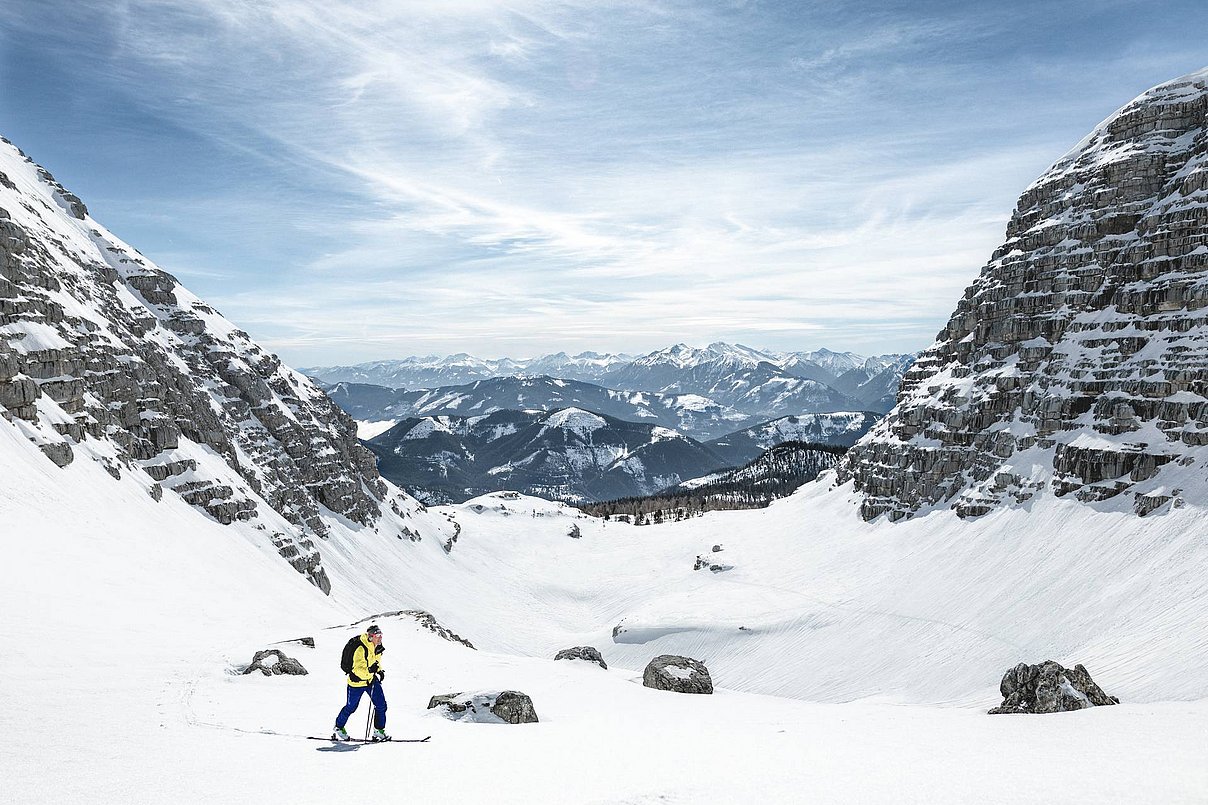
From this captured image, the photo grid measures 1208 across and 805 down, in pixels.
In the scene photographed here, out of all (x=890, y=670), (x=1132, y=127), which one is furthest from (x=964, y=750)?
(x=1132, y=127)

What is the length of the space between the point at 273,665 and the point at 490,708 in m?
12.1

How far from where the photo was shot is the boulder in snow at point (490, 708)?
75.7 feet

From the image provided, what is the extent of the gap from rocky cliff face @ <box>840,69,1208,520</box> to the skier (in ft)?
317

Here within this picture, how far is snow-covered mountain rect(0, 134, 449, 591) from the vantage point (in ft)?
261

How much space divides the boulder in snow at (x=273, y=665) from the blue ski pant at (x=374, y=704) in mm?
12458

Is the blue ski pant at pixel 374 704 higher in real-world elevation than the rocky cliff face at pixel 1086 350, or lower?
lower

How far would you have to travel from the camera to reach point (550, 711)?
1051 inches

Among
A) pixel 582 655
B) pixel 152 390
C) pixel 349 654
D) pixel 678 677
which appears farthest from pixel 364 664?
pixel 152 390

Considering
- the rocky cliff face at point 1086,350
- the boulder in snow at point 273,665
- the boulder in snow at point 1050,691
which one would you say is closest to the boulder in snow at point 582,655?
the boulder in snow at point 273,665

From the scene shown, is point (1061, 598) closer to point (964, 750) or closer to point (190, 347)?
point (964, 750)

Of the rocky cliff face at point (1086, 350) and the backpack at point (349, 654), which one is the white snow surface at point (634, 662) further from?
the rocky cliff face at point (1086, 350)

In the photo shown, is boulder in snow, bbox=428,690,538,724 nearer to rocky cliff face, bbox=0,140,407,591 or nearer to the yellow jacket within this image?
the yellow jacket

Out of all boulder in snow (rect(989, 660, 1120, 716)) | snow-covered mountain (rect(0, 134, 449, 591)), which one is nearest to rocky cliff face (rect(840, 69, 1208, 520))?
boulder in snow (rect(989, 660, 1120, 716))

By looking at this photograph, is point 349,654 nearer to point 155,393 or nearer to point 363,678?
point 363,678
